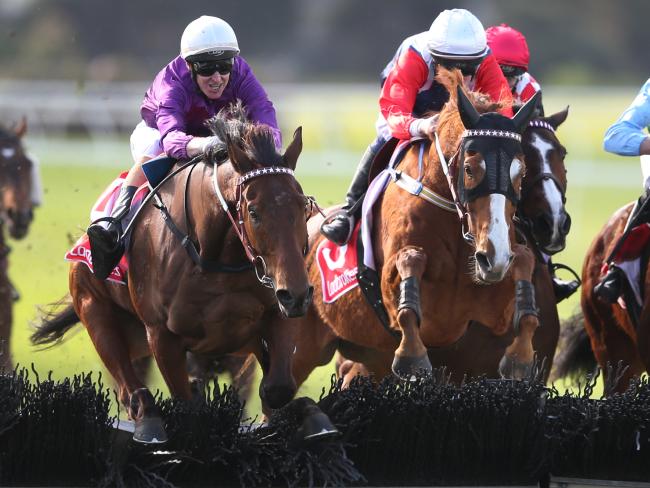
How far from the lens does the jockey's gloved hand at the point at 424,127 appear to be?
21.2 feet

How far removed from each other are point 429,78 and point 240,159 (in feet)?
5.07

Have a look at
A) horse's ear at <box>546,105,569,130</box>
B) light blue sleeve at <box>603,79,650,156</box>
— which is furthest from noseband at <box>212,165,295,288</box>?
light blue sleeve at <box>603,79,650,156</box>

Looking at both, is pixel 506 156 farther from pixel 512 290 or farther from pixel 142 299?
pixel 142 299

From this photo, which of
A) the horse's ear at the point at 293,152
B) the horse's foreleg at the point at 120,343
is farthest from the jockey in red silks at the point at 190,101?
the horse's ear at the point at 293,152

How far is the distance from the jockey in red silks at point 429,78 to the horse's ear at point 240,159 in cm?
114

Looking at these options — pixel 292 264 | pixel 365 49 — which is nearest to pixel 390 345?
pixel 292 264

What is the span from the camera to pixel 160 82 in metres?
6.46

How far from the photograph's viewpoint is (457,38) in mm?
6598

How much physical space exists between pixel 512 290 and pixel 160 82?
6.08ft

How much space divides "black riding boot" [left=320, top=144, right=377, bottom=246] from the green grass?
593 cm

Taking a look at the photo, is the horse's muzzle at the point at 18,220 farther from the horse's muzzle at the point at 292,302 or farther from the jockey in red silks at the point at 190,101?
the horse's muzzle at the point at 292,302

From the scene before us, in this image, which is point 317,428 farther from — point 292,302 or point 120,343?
point 120,343

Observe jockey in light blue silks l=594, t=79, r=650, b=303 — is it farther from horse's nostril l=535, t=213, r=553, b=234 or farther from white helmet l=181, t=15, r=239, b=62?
white helmet l=181, t=15, r=239, b=62

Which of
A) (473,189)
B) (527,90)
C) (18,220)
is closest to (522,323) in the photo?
(473,189)
